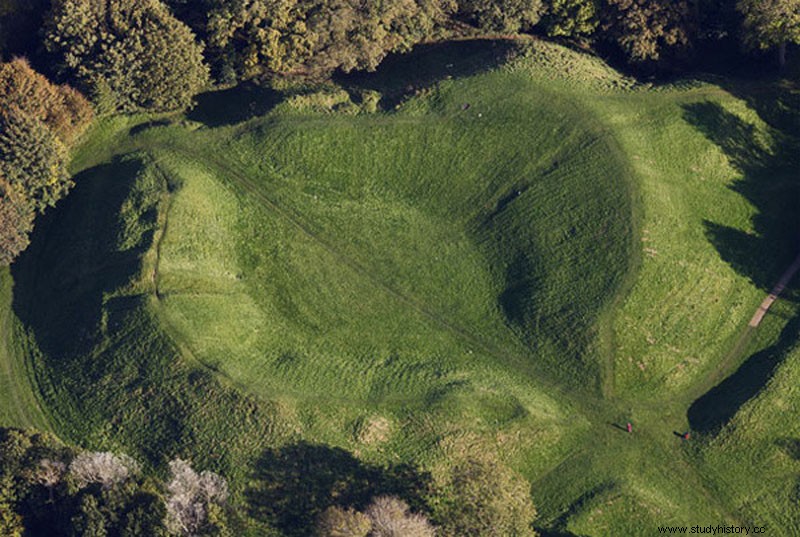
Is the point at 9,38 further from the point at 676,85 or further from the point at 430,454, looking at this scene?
the point at 676,85

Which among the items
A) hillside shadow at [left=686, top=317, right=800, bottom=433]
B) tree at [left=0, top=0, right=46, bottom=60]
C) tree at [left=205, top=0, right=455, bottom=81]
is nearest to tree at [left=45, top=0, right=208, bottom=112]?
tree at [left=205, top=0, right=455, bottom=81]

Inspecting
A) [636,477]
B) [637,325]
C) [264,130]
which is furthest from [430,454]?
[264,130]

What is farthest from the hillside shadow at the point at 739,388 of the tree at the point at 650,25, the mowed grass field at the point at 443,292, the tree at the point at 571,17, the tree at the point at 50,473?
the tree at the point at 50,473

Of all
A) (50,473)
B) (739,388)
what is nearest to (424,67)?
(739,388)

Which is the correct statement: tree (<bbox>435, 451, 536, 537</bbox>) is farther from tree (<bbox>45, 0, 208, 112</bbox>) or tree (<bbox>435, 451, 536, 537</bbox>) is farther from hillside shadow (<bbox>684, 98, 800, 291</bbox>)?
tree (<bbox>45, 0, 208, 112</bbox>)

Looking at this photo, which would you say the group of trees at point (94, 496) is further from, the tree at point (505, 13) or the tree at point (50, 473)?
the tree at point (505, 13)

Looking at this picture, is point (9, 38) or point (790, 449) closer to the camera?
point (790, 449)

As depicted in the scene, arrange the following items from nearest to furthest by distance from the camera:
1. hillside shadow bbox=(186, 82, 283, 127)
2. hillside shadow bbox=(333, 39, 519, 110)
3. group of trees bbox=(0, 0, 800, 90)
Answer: group of trees bbox=(0, 0, 800, 90) → hillside shadow bbox=(186, 82, 283, 127) → hillside shadow bbox=(333, 39, 519, 110)
